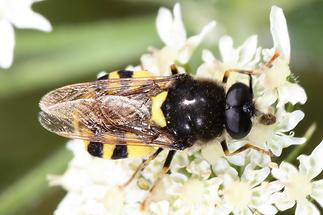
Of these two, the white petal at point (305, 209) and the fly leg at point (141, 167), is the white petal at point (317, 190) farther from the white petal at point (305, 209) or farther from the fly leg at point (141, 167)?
the fly leg at point (141, 167)

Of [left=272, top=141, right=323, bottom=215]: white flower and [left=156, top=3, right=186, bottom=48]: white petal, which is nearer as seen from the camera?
[left=272, top=141, right=323, bottom=215]: white flower

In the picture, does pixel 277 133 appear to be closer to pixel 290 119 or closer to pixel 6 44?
pixel 290 119

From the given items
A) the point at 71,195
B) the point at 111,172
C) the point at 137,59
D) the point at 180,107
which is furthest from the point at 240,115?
the point at 137,59

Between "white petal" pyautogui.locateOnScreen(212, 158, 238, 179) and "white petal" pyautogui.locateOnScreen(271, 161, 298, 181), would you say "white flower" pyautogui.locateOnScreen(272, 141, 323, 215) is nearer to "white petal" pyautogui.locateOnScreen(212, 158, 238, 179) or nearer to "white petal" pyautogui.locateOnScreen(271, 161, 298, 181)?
"white petal" pyautogui.locateOnScreen(271, 161, 298, 181)

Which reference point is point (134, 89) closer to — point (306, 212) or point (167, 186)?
point (167, 186)

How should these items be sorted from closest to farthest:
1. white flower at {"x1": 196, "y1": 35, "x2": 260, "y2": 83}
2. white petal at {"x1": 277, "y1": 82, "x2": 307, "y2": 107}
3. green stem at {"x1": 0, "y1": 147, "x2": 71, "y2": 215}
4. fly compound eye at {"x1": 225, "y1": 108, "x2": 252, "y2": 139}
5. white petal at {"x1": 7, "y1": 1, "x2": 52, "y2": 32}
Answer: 1. fly compound eye at {"x1": 225, "y1": 108, "x2": 252, "y2": 139}
2. white petal at {"x1": 277, "y1": 82, "x2": 307, "y2": 107}
3. white flower at {"x1": 196, "y1": 35, "x2": 260, "y2": 83}
4. white petal at {"x1": 7, "y1": 1, "x2": 52, "y2": 32}
5. green stem at {"x1": 0, "y1": 147, "x2": 71, "y2": 215}

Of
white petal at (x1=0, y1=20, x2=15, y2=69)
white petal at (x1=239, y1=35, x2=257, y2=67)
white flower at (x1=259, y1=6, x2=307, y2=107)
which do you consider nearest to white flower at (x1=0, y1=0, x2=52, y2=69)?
white petal at (x1=0, y1=20, x2=15, y2=69)
